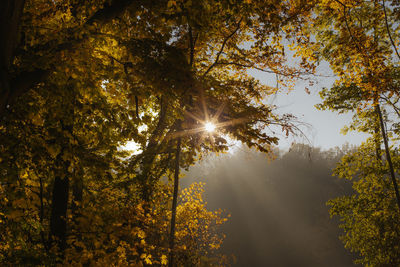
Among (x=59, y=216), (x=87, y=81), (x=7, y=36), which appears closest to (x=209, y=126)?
(x=87, y=81)

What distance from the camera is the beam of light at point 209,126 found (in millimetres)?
4020

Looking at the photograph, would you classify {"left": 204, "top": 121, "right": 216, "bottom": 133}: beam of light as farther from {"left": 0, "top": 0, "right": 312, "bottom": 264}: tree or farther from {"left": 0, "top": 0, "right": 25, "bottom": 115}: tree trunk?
{"left": 0, "top": 0, "right": 25, "bottom": 115}: tree trunk

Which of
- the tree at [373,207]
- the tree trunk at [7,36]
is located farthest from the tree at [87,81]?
the tree at [373,207]

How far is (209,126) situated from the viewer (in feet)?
13.3

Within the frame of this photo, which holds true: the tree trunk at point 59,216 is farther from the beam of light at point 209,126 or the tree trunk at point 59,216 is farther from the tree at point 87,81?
the beam of light at point 209,126

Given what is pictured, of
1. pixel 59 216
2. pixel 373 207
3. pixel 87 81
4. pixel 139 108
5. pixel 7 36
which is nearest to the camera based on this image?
pixel 7 36

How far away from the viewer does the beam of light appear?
4.02 meters

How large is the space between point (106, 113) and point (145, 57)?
1.31m

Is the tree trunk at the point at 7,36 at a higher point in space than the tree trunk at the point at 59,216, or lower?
higher

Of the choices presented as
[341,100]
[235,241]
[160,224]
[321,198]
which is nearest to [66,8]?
[160,224]

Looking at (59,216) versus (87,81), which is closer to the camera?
(87,81)

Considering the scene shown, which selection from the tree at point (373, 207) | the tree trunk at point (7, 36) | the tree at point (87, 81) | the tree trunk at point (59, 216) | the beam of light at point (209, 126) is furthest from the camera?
the tree at point (373, 207)

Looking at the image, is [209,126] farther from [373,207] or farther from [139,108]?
[373,207]

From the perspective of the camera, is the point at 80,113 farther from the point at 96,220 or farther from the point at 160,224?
the point at 160,224
